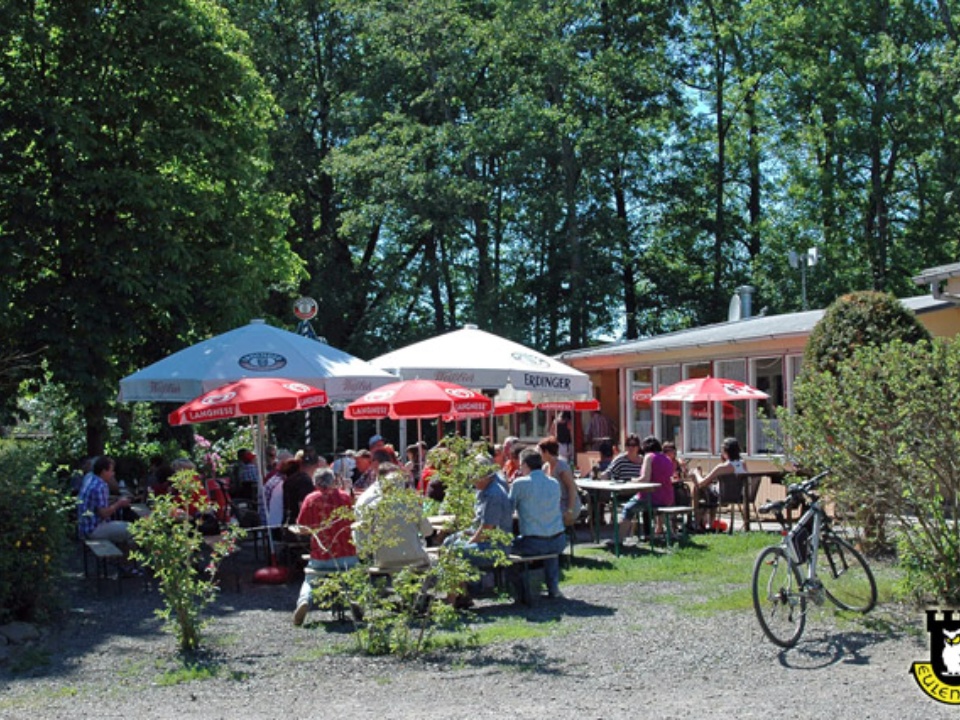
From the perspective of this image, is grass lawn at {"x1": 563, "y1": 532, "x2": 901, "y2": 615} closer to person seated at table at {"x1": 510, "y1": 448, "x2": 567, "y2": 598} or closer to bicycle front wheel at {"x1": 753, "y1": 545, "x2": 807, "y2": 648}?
person seated at table at {"x1": 510, "y1": 448, "x2": 567, "y2": 598}

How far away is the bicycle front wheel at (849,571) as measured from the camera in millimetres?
8219

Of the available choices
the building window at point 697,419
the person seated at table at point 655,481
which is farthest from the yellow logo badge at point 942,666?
the building window at point 697,419

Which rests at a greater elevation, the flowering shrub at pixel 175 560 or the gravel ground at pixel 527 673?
the flowering shrub at pixel 175 560

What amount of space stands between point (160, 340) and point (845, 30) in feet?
77.0

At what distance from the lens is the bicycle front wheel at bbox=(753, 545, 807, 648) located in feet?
24.7

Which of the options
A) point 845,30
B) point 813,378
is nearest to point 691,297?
point 845,30

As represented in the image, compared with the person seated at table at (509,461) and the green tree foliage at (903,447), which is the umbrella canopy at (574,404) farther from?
the green tree foliage at (903,447)

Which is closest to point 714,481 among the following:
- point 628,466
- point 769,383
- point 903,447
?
point 628,466

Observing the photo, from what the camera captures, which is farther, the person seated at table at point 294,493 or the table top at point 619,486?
the table top at point 619,486

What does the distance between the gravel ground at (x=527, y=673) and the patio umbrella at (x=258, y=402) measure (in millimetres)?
2357

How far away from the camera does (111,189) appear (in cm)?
1697

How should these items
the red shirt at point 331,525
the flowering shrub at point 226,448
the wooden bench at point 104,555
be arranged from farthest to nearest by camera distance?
the flowering shrub at point 226,448, the wooden bench at point 104,555, the red shirt at point 331,525

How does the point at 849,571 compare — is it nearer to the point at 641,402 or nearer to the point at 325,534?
the point at 325,534

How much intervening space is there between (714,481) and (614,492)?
2346mm
